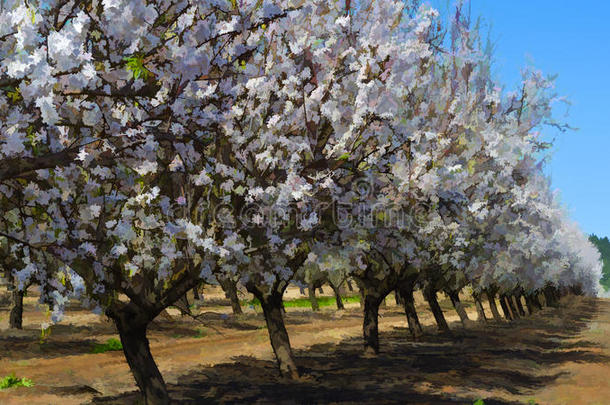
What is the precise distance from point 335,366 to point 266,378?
4.50 metres

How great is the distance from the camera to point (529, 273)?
4934 cm

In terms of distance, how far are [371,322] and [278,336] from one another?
7.63m

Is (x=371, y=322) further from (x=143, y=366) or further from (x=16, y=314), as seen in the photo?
(x=16, y=314)

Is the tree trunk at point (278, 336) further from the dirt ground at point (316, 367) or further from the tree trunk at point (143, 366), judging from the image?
the tree trunk at point (143, 366)

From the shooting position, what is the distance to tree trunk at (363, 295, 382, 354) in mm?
28438

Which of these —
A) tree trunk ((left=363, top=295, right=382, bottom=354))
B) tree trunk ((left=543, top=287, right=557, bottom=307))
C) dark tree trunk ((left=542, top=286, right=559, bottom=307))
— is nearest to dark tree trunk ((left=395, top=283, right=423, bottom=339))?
tree trunk ((left=363, top=295, right=382, bottom=354))


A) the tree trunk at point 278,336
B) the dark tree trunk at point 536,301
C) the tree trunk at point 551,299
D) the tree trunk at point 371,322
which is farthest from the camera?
the tree trunk at point 551,299

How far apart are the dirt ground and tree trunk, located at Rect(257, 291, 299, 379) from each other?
472 millimetres

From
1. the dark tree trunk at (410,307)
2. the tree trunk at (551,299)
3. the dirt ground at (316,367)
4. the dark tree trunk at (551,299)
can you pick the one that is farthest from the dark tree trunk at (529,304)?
the dark tree trunk at (410,307)

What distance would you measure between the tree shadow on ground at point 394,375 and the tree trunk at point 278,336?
1.36ft

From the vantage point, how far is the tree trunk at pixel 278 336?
22.2 m

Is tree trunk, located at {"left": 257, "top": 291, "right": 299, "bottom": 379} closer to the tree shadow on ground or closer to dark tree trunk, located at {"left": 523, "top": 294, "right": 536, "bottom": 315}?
the tree shadow on ground

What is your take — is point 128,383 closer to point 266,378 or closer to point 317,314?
point 266,378

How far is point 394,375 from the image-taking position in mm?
24375
